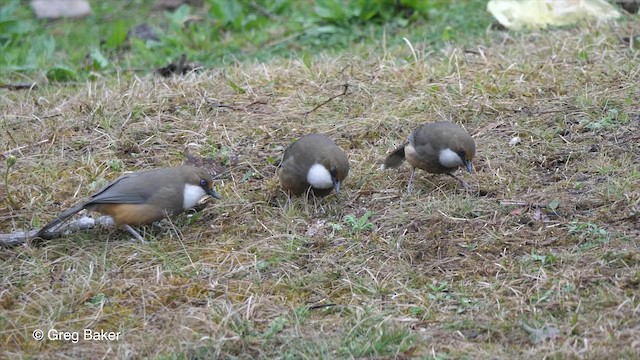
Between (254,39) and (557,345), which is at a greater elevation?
(557,345)

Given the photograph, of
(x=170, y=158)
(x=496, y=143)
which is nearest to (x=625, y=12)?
(x=496, y=143)

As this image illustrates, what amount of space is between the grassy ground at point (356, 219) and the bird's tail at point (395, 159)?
98 mm

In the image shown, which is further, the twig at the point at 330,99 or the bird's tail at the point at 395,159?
the twig at the point at 330,99

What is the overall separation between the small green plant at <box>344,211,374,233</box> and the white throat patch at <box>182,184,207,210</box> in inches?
38.2

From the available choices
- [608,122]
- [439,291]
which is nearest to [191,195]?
[439,291]

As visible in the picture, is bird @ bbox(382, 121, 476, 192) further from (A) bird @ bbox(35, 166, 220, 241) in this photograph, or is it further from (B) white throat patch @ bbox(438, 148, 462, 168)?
(A) bird @ bbox(35, 166, 220, 241)

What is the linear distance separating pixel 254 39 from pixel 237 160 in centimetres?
346

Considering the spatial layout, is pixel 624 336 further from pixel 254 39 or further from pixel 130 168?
pixel 254 39

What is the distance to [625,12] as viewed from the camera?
929cm

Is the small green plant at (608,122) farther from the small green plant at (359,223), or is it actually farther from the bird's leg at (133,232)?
the bird's leg at (133,232)

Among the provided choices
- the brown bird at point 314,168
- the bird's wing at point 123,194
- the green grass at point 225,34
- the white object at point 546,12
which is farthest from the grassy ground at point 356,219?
the green grass at point 225,34

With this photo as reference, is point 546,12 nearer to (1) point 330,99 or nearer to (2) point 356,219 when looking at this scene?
(1) point 330,99

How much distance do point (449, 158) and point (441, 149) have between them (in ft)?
0.27

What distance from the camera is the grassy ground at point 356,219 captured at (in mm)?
4691
